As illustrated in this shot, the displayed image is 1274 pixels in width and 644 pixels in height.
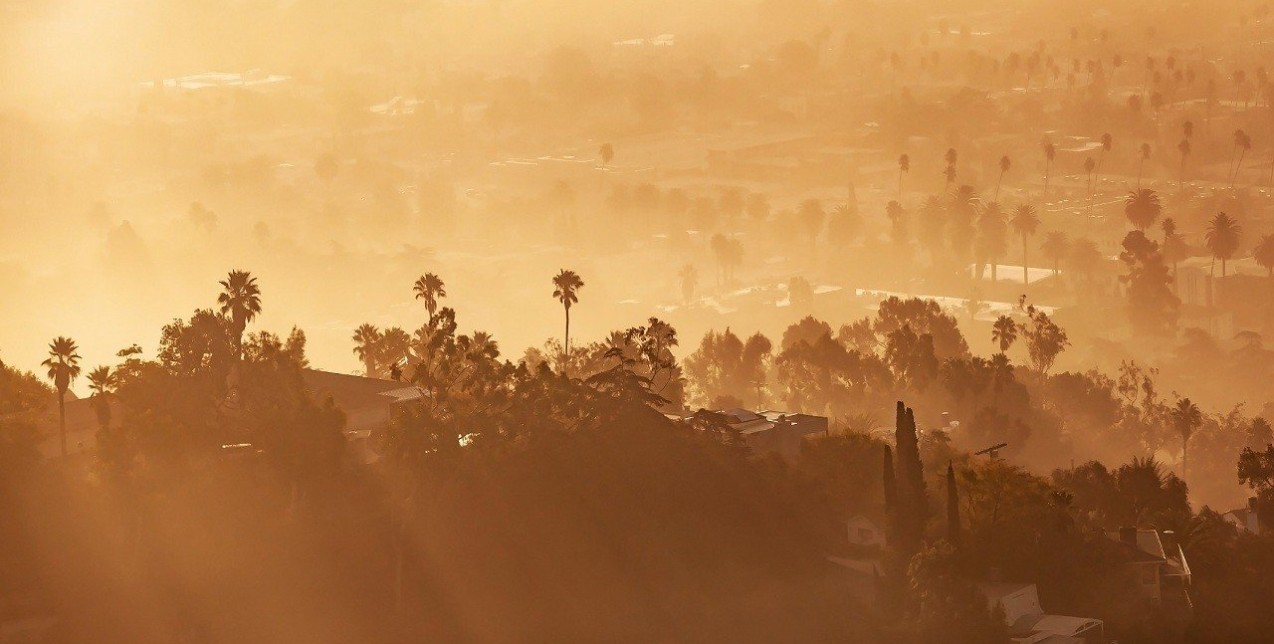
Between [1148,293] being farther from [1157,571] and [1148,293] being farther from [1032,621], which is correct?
[1032,621]

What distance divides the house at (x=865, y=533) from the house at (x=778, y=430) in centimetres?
867

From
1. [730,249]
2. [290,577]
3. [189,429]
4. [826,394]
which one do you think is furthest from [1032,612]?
[730,249]

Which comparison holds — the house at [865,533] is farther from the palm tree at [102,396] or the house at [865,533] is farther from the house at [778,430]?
the palm tree at [102,396]

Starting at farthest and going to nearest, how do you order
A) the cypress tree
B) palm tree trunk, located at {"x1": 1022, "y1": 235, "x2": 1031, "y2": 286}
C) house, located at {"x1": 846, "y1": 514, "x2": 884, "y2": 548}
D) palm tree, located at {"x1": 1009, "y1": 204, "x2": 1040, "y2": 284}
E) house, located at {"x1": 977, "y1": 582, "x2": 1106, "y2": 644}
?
palm tree, located at {"x1": 1009, "y1": 204, "x2": 1040, "y2": 284}
palm tree trunk, located at {"x1": 1022, "y1": 235, "x2": 1031, "y2": 286}
house, located at {"x1": 846, "y1": 514, "x2": 884, "y2": 548}
the cypress tree
house, located at {"x1": 977, "y1": 582, "x2": 1106, "y2": 644}

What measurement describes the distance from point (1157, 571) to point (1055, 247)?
5142 inches

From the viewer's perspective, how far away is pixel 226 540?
53625 millimetres

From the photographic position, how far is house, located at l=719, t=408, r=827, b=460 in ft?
224

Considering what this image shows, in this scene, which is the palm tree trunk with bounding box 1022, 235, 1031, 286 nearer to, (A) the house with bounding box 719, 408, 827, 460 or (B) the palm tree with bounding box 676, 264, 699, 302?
(B) the palm tree with bounding box 676, 264, 699, 302

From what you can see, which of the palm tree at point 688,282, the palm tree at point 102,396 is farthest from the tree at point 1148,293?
the palm tree at point 102,396

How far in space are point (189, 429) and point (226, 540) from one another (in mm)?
5318

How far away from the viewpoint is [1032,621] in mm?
51719

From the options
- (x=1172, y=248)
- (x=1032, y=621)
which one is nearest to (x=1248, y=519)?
(x=1032, y=621)

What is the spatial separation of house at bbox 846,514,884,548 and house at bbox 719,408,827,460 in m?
8.67

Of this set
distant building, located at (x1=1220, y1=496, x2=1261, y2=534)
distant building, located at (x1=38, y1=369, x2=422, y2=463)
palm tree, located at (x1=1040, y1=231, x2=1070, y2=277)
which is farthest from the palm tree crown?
palm tree, located at (x1=1040, y1=231, x2=1070, y2=277)
